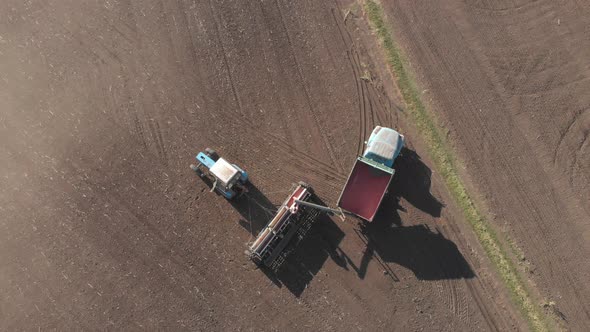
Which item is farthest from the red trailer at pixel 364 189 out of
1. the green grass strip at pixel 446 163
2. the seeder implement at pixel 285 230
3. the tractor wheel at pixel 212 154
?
the tractor wheel at pixel 212 154

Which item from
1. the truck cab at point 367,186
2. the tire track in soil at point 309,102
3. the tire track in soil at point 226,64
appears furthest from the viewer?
the tire track in soil at point 226,64

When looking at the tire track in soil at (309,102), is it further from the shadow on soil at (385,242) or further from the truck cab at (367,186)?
the shadow on soil at (385,242)

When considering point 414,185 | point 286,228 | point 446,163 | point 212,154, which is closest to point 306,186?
point 286,228

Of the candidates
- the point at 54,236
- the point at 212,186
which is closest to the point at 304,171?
the point at 212,186

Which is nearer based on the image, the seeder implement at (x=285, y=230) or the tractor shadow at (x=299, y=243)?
the seeder implement at (x=285, y=230)

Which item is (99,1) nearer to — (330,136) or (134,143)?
Result: (134,143)

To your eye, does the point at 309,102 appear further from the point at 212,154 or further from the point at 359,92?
the point at 212,154
